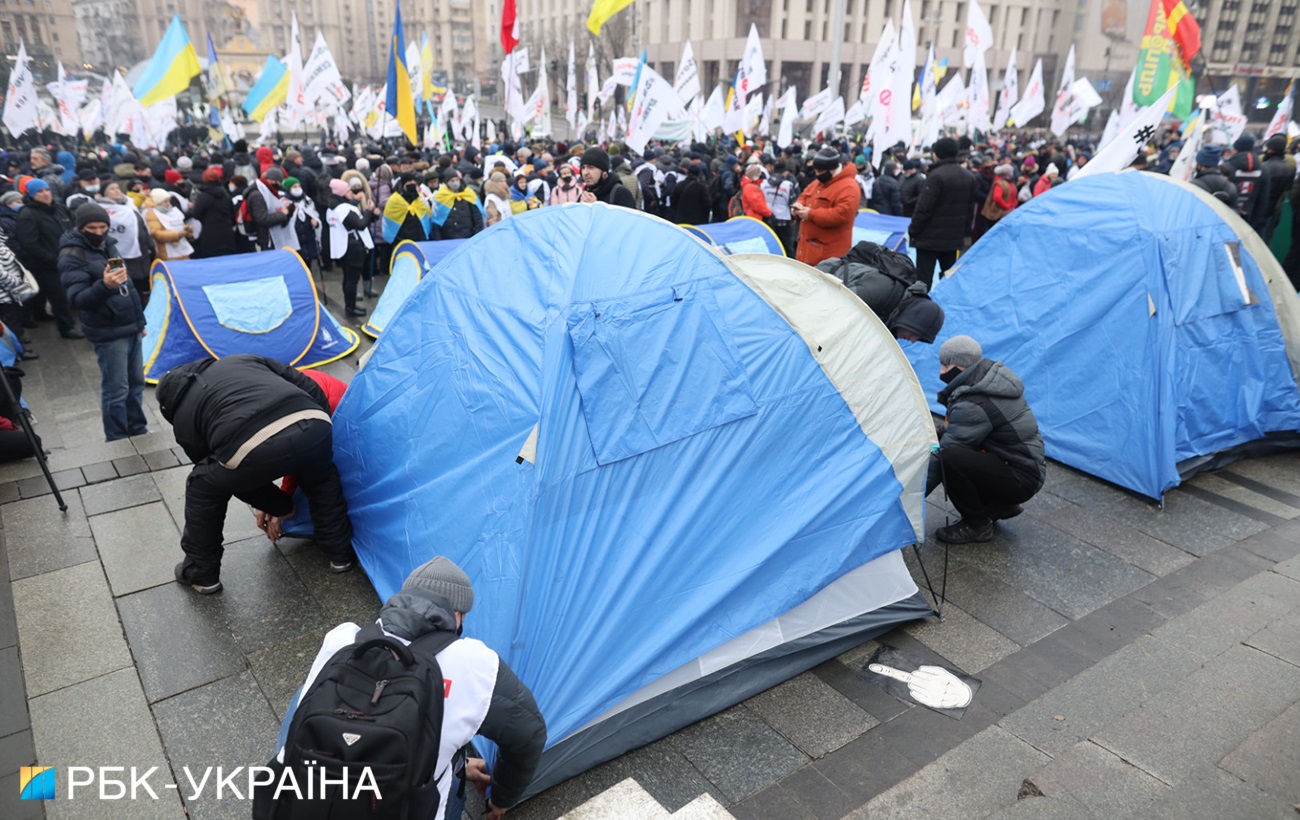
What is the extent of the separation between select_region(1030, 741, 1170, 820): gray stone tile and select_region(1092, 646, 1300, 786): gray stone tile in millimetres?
84

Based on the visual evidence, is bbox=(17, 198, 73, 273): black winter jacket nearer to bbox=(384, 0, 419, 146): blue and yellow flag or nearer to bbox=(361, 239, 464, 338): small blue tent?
bbox=(361, 239, 464, 338): small blue tent

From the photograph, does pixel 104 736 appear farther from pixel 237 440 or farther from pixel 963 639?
pixel 963 639

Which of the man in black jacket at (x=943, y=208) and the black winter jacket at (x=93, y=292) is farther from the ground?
the man in black jacket at (x=943, y=208)

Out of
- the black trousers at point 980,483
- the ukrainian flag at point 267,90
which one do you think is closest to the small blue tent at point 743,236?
the black trousers at point 980,483

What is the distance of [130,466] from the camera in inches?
236

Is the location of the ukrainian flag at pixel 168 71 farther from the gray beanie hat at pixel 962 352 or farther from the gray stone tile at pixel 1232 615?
the gray stone tile at pixel 1232 615

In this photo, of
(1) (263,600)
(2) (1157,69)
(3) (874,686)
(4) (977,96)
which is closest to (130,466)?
(1) (263,600)

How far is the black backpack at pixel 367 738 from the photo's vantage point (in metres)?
2.13

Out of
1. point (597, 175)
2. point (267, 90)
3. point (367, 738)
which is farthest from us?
point (267, 90)

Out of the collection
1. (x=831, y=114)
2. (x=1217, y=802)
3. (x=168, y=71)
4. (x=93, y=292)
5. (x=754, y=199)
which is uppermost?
(x=168, y=71)

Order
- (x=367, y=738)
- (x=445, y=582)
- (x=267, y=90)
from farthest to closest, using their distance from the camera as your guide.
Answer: (x=267, y=90) → (x=445, y=582) → (x=367, y=738)

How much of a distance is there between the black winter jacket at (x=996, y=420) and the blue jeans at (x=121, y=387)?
6.00 metres

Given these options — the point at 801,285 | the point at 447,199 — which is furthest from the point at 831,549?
the point at 447,199

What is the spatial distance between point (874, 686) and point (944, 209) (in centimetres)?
585
